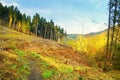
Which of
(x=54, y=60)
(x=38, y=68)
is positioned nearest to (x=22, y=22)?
(x=54, y=60)

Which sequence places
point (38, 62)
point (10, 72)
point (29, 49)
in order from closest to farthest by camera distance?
1. point (10, 72)
2. point (38, 62)
3. point (29, 49)

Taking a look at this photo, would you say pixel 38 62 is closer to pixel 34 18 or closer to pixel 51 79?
pixel 51 79

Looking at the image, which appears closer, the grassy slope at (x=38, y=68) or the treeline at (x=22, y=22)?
the grassy slope at (x=38, y=68)

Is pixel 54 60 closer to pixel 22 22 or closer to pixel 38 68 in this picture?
pixel 38 68

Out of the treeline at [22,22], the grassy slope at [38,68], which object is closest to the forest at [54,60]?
the grassy slope at [38,68]

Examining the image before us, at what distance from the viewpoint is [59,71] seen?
891 inches

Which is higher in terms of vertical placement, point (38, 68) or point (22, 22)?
point (22, 22)

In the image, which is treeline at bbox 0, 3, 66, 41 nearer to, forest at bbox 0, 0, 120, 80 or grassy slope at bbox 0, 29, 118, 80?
forest at bbox 0, 0, 120, 80

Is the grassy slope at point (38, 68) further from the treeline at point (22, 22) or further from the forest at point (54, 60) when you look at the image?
the treeline at point (22, 22)

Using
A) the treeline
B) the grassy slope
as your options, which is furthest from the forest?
the treeline


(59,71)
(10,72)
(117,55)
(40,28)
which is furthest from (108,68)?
(40,28)

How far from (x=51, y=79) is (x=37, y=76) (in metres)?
1.24

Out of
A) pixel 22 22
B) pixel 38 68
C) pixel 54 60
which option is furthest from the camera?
pixel 22 22

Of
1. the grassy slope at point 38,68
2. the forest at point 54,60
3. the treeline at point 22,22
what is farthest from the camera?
the treeline at point 22,22
